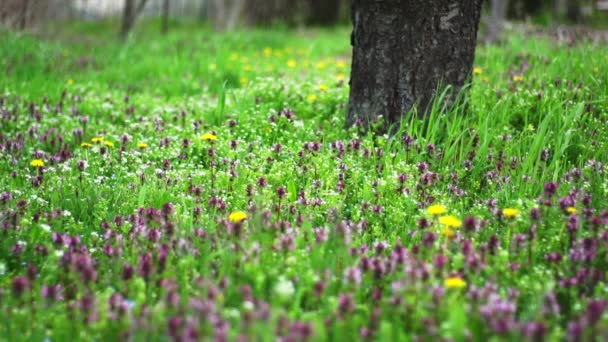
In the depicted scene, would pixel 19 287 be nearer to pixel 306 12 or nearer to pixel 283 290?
pixel 283 290

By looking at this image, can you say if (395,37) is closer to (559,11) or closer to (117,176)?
(117,176)

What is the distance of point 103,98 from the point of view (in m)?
6.26

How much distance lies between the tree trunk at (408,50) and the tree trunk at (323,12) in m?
16.3

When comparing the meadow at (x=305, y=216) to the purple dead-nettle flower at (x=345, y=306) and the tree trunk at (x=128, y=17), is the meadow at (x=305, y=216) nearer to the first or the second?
the purple dead-nettle flower at (x=345, y=306)

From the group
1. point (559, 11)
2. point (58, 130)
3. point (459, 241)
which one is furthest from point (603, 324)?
point (559, 11)

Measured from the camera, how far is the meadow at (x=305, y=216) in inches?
87.2

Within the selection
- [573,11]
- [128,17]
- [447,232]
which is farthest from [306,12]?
[447,232]

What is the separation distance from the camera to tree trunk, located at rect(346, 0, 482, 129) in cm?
431

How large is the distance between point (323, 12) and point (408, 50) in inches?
659

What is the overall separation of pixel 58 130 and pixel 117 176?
5.23 feet

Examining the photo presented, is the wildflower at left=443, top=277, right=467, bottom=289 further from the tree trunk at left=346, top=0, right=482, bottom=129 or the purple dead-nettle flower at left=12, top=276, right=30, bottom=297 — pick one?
the tree trunk at left=346, top=0, right=482, bottom=129

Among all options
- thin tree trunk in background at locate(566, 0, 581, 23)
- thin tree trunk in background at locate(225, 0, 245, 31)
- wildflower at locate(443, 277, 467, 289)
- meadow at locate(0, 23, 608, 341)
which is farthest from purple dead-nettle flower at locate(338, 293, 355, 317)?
thin tree trunk in background at locate(566, 0, 581, 23)

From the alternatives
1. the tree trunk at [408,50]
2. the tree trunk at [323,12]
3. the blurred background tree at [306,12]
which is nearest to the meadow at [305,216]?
the tree trunk at [408,50]

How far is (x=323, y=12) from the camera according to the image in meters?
20.4
